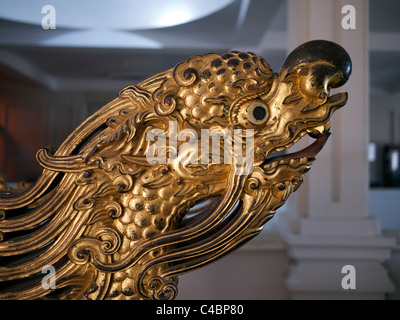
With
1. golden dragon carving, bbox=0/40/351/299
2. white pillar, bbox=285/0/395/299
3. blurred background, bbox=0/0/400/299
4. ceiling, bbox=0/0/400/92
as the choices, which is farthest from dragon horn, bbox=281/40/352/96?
ceiling, bbox=0/0/400/92

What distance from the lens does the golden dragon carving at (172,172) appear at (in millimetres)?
419

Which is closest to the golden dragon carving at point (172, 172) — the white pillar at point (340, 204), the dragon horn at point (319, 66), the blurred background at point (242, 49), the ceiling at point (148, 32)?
the dragon horn at point (319, 66)

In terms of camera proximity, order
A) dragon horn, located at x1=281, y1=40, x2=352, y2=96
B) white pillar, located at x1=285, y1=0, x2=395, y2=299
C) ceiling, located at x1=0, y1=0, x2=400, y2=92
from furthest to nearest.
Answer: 1. ceiling, located at x1=0, y1=0, x2=400, y2=92
2. white pillar, located at x1=285, y1=0, x2=395, y2=299
3. dragon horn, located at x1=281, y1=40, x2=352, y2=96

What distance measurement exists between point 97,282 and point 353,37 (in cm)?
150

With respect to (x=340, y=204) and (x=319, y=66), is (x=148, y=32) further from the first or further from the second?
(x=319, y=66)

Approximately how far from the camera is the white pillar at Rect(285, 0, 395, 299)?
4.75 feet

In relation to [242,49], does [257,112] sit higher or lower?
lower

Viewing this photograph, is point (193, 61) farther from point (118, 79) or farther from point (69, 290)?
point (118, 79)

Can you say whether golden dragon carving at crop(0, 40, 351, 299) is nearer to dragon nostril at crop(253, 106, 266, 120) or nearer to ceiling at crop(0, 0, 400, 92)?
dragon nostril at crop(253, 106, 266, 120)

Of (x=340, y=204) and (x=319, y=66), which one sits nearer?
(x=319, y=66)

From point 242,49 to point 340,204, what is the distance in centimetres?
348

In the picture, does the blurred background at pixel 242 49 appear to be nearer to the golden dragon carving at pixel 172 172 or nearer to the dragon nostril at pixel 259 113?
the golden dragon carving at pixel 172 172

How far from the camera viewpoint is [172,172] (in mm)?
434

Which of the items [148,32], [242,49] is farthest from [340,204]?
[148,32]
